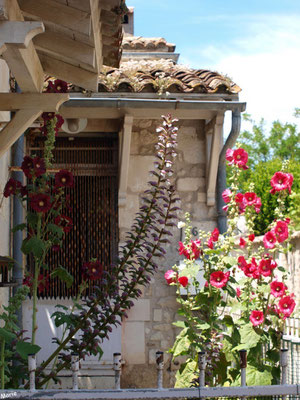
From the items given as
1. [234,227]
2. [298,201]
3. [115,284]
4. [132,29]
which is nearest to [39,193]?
[115,284]

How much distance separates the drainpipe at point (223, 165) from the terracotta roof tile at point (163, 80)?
11.3 inches

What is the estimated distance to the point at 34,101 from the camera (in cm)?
391

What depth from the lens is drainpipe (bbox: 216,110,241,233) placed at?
6.97 meters

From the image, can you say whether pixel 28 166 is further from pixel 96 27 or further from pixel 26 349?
pixel 26 349

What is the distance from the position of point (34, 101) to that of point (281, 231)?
1952 millimetres

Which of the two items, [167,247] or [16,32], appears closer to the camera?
[16,32]

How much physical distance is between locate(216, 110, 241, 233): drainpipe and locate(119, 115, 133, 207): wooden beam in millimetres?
1013

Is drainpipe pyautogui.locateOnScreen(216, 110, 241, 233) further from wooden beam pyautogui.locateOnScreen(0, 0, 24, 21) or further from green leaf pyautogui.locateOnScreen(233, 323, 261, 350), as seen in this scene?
wooden beam pyautogui.locateOnScreen(0, 0, 24, 21)

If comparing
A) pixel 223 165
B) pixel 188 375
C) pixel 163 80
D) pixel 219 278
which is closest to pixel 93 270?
pixel 219 278

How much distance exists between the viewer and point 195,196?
7422 millimetres

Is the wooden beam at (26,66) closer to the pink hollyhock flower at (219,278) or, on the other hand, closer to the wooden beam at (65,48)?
the wooden beam at (65,48)

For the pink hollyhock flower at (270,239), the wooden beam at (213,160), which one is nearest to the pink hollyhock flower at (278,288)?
the pink hollyhock flower at (270,239)

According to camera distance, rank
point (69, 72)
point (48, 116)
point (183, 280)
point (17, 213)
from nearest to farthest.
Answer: point (48, 116)
point (69, 72)
point (183, 280)
point (17, 213)

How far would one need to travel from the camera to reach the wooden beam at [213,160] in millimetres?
7055
